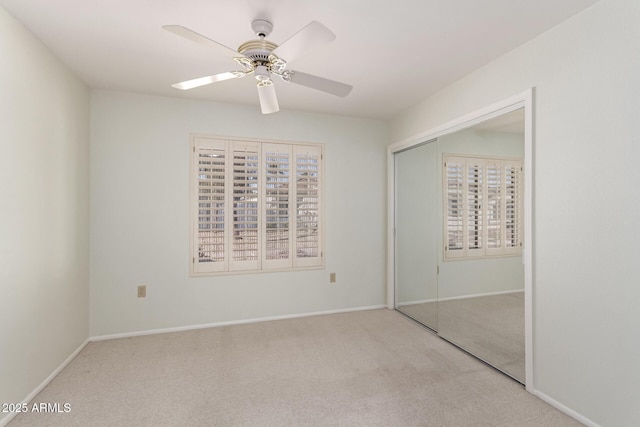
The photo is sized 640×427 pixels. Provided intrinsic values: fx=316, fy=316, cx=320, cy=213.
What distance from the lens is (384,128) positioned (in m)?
4.12

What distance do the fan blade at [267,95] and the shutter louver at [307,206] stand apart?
1.37 m

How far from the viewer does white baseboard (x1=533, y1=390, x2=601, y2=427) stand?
182 centimetres

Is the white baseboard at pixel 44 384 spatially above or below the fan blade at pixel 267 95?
below

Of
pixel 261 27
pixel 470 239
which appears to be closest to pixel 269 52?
pixel 261 27

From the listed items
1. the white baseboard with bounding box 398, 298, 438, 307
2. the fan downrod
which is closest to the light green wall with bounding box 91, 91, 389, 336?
the white baseboard with bounding box 398, 298, 438, 307

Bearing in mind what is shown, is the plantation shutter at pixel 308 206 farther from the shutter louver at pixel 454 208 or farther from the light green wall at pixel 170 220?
the shutter louver at pixel 454 208

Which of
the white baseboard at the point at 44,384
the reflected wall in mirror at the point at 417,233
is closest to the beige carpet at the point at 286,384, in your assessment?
the white baseboard at the point at 44,384

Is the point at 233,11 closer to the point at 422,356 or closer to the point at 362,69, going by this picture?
the point at 362,69

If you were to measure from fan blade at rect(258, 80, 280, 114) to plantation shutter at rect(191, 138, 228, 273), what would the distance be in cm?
125

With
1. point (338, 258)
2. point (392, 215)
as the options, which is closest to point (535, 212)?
point (392, 215)

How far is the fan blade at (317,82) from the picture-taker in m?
1.96

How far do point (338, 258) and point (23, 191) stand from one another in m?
2.92

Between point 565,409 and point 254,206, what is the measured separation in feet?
9.97

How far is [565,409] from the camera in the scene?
1.93 meters
